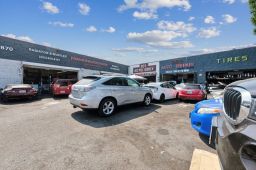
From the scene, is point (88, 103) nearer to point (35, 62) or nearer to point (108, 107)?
point (108, 107)

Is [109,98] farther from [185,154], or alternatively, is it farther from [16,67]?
[16,67]

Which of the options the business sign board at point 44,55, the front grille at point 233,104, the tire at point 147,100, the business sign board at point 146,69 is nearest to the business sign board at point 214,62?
the business sign board at point 146,69

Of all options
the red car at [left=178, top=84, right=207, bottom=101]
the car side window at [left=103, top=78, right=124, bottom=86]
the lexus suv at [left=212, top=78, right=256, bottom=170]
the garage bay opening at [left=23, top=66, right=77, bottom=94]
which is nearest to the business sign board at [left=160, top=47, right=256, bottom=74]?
the red car at [left=178, top=84, right=207, bottom=101]

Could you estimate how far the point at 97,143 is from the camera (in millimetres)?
3877

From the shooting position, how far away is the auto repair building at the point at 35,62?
1351 centimetres

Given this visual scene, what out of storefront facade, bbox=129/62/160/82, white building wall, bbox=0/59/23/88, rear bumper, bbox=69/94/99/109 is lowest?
rear bumper, bbox=69/94/99/109

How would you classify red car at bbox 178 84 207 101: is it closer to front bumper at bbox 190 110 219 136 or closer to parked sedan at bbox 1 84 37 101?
front bumper at bbox 190 110 219 136

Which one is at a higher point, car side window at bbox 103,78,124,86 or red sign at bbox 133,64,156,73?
red sign at bbox 133,64,156,73

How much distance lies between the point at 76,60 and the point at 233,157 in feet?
67.9

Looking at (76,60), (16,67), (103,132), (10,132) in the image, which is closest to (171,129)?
(103,132)

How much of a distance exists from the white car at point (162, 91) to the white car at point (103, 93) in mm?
2410

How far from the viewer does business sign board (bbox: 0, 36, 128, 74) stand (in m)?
13.6

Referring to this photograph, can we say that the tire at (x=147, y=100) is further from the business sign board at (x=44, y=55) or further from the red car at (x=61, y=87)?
the business sign board at (x=44, y=55)

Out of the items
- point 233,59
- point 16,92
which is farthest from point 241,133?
point 233,59
